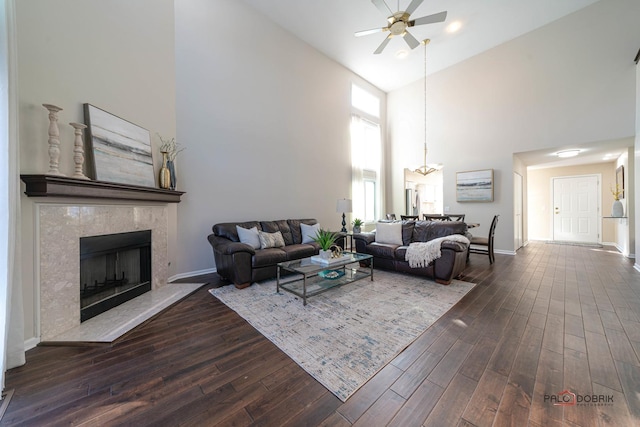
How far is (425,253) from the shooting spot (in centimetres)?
351

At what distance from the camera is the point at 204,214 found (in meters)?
3.99

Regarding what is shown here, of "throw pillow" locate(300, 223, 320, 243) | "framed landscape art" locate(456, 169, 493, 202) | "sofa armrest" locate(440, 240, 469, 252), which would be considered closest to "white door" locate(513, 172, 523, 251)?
"framed landscape art" locate(456, 169, 493, 202)

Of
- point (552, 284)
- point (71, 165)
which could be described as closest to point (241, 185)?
point (71, 165)

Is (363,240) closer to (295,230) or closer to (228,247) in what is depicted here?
(295,230)

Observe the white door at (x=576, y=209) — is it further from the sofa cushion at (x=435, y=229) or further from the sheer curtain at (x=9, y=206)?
the sheer curtain at (x=9, y=206)

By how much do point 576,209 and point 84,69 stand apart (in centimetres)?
1107

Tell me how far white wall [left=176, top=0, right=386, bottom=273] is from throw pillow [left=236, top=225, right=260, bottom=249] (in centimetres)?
58

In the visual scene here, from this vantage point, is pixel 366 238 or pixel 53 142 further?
pixel 366 238

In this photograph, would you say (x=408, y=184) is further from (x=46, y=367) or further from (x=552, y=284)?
(x=46, y=367)

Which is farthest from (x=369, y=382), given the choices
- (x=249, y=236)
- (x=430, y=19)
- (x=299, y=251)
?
(x=430, y=19)

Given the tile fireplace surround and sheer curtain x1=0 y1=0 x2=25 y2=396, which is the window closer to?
the tile fireplace surround

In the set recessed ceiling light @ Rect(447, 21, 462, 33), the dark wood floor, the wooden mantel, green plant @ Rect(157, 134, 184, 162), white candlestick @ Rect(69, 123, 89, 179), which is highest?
recessed ceiling light @ Rect(447, 21, 462, 33)

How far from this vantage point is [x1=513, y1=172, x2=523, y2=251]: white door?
18.4ft

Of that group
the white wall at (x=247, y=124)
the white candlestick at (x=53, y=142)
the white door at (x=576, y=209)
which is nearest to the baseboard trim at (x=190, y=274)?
the white wall at (x=247, y=124)
